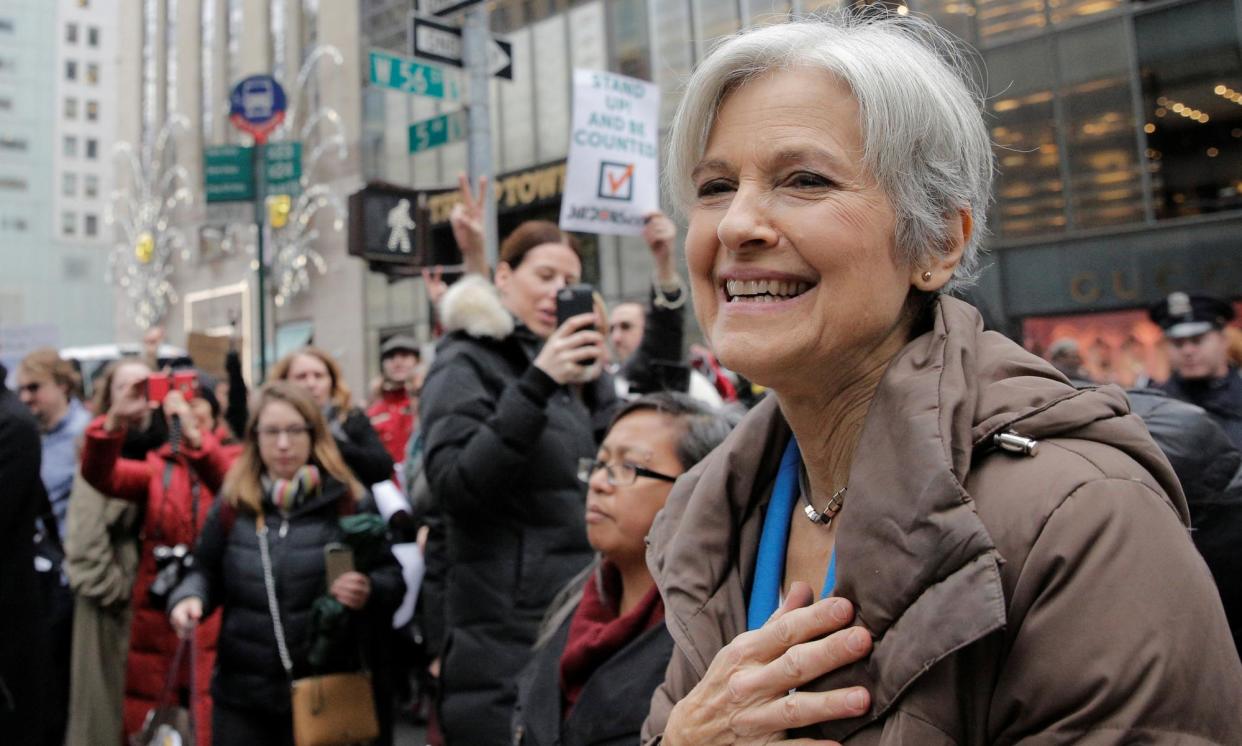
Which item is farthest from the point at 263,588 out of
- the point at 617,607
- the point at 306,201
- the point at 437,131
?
the point at 306,201

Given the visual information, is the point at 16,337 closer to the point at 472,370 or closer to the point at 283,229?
the point at 472,370

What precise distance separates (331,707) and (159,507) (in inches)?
76.6

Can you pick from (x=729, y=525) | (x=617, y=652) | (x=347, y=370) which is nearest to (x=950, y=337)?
(x=729, y=525)

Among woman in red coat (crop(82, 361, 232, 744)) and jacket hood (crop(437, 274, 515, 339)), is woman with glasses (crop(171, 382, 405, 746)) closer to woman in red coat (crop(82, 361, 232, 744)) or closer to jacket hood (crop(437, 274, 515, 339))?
woman in red coat (crop(82, 361, 232, 744))

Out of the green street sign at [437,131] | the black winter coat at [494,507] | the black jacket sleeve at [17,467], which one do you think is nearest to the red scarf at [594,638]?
the black winter coat at [494,507]

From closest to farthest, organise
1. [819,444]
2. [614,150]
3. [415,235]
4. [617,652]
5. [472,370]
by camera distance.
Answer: [819,444] < [617,652] < [472,370] < [614,150] < [415,235]

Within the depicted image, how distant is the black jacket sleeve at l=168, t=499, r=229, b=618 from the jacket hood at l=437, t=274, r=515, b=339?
141cm

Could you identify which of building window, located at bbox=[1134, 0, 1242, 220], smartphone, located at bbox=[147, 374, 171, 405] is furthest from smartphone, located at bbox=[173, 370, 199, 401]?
building window, located at bbox=[1134, 0, 1242, 220]

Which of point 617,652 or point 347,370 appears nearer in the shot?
point 617,652

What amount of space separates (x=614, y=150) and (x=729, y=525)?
4.17m

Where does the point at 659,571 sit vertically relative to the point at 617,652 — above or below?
above

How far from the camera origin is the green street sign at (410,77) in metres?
7.83

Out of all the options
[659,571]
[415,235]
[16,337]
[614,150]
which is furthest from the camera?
[16,337]

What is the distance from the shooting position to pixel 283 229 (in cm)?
2772
